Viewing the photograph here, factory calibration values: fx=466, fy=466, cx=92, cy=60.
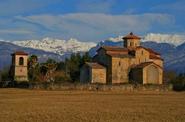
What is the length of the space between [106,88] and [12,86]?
81.5ft

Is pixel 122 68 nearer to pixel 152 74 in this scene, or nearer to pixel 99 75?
pixel 99 75

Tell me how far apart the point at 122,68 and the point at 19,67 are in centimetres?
2744

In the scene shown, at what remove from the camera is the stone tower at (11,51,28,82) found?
11569cm

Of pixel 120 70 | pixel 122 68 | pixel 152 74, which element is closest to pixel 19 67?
pixel 120 70

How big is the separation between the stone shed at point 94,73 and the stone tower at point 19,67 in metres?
18.4

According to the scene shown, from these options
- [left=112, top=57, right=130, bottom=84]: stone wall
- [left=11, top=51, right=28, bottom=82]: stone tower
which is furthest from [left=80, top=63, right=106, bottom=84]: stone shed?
[left=11, top=51, right=28, bottom=82]: stone tower

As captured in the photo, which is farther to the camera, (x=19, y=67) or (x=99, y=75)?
(x=19, y=67)

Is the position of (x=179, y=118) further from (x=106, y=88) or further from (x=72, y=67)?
(x=72, y=67)

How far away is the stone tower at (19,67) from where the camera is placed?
11569cm

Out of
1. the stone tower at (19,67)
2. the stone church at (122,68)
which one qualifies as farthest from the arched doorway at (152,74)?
the stone tower at (19,67)

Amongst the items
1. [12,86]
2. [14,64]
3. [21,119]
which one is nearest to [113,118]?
[21,119]

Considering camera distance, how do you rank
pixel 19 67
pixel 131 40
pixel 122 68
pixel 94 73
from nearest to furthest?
pixel 94 73 → pixel 122 68 → pixel 19 67 → pixel 131 40

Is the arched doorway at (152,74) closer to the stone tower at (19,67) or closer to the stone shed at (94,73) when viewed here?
the stone shed at (94,73)

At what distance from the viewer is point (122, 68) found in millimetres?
105812
